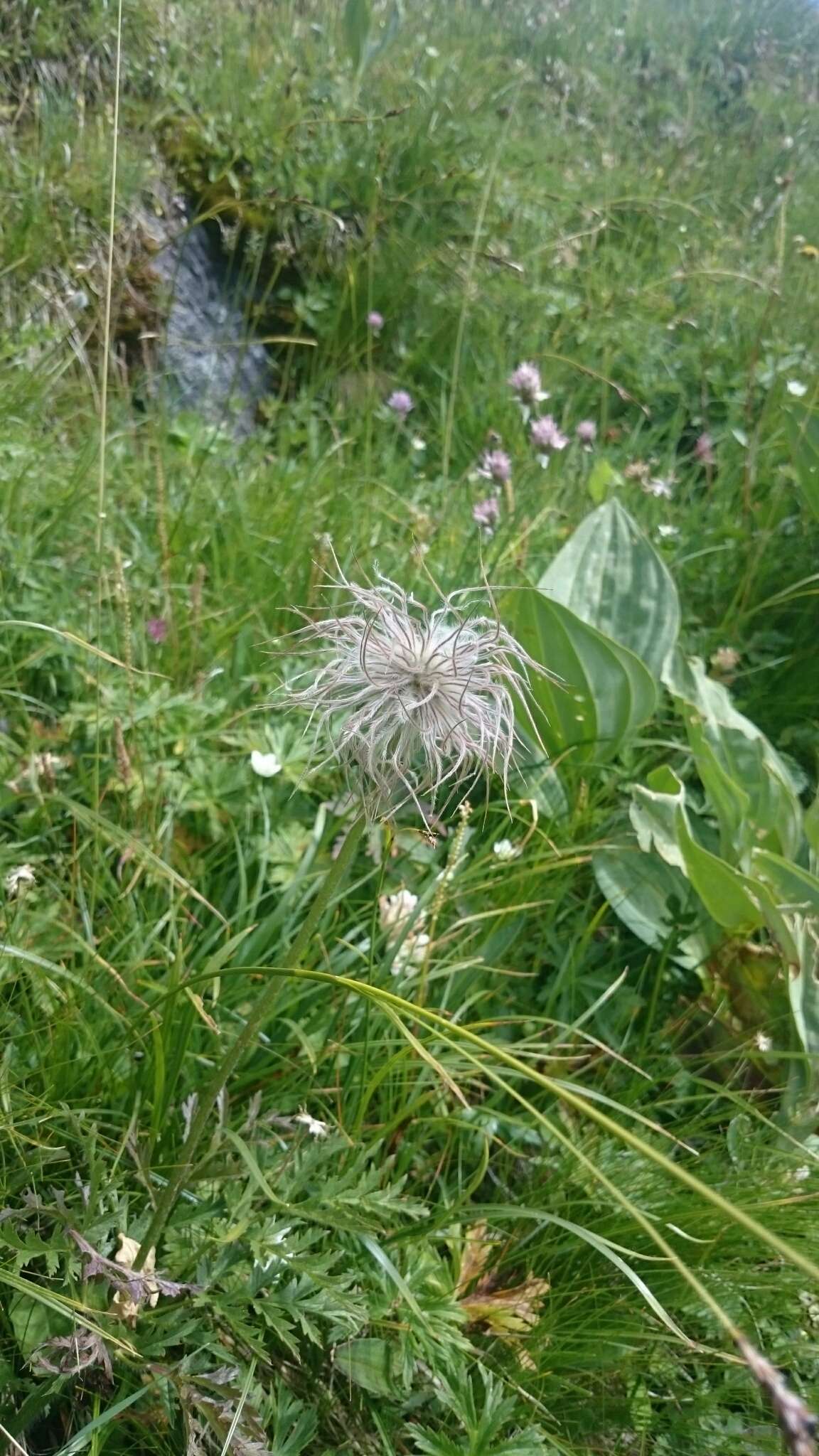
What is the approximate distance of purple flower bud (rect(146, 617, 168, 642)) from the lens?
1.69 m

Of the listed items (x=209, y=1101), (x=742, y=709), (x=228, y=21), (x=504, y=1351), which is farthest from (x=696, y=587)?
(x=228, y=21)

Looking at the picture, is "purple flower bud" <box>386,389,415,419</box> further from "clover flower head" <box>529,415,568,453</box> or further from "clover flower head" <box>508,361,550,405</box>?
"clover flower head" <box>529,415,568,453</box>

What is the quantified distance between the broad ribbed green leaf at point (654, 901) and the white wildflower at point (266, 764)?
0.54 m

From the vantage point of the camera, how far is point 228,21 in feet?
12.0

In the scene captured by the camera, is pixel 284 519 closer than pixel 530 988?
No

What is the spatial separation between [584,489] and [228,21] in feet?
8.08

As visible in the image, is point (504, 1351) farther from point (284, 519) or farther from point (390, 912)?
point (284, 519)

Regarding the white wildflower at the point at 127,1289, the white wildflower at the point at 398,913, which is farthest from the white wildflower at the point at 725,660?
the white wildflower at the point at 127,1289

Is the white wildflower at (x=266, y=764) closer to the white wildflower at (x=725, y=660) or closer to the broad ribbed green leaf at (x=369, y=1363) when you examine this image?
the broad ribbed green leaf at (x=369, y=1363)

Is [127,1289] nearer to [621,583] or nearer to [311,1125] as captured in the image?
[311,1125]

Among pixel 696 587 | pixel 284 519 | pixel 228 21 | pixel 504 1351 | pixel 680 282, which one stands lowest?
pixel 504 1351

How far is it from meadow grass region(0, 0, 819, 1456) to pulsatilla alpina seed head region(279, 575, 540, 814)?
0.09 m

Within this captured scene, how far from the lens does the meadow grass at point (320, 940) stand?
3.08 ft

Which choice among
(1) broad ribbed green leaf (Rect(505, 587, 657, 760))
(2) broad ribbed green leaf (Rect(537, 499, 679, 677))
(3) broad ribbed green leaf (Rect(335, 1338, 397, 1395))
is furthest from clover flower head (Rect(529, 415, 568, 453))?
(3) broad ribbed green leaf (Rect(335, 1338, 397, 1395))
